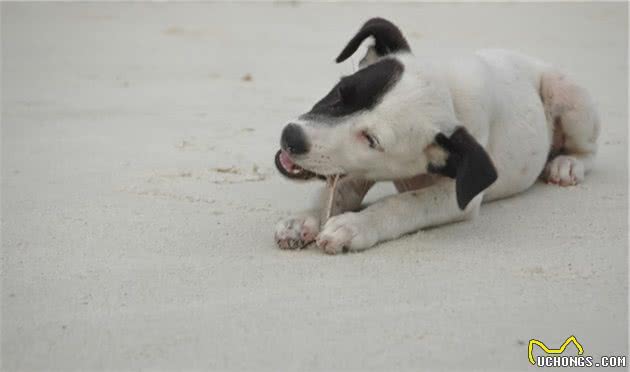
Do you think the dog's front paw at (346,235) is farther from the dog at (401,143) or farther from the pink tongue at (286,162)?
the pink tongue at (286,162)

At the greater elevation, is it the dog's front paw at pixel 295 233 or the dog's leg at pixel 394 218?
the dog's leg at pixel 394 218

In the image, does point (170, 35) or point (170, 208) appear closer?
point (170, 208)

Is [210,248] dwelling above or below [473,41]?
above

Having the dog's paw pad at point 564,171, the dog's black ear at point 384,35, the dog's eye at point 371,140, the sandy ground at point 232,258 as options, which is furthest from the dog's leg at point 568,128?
the dog's eye at point 371,140

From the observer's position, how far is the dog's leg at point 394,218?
341 centimetres

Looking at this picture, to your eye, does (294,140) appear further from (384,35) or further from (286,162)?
(384,35)

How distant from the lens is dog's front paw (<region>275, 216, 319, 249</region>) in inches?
137

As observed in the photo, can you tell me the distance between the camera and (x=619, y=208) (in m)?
4.25

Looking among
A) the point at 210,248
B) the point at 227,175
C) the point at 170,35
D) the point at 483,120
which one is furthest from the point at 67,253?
the point at 170,35

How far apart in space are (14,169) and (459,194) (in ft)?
8.03

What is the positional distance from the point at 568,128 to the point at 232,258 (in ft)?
7.35

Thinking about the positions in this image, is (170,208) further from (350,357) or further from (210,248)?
(350,357)

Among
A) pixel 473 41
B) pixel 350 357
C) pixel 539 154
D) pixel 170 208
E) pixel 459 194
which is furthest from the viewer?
pixel 473 41

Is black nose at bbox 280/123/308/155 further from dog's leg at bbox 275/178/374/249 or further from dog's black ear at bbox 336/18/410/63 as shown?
dog's black ear at bbox 336/18/410/63
